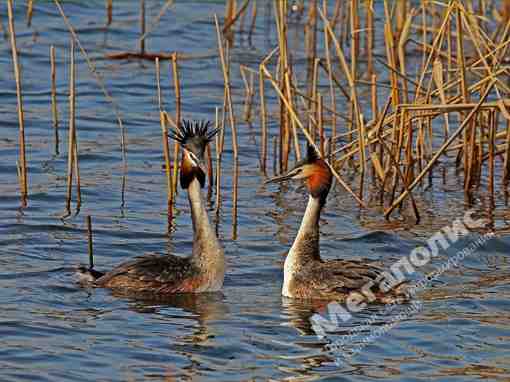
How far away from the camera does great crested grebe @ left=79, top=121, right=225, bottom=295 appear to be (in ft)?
28.4

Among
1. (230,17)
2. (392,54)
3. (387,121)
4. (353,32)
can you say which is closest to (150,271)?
(387,121)

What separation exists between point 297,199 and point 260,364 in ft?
15.3

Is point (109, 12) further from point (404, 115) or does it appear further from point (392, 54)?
point (404, 115)

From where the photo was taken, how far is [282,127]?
1164cm

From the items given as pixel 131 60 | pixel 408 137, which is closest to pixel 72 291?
pixel 408 137

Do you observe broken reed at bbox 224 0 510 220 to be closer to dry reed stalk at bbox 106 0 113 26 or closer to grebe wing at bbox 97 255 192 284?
grebe wing at bbox 97 255 192 284

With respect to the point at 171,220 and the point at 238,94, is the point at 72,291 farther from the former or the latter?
the point at 238,94

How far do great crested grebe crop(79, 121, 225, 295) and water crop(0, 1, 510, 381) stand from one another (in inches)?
4.9

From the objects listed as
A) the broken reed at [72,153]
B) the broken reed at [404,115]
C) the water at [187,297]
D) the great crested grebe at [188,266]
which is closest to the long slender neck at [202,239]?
the great crested grebe at [188,266]

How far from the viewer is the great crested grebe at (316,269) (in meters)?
8.48

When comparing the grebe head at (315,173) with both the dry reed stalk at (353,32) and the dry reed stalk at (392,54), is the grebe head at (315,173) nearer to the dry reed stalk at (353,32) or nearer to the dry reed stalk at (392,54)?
the dry reed stalk at (392,54)

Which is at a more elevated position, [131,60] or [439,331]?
[131,60]

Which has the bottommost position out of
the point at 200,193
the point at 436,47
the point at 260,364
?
the point at 260,364

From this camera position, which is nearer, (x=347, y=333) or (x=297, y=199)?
(x=347, y=333)
